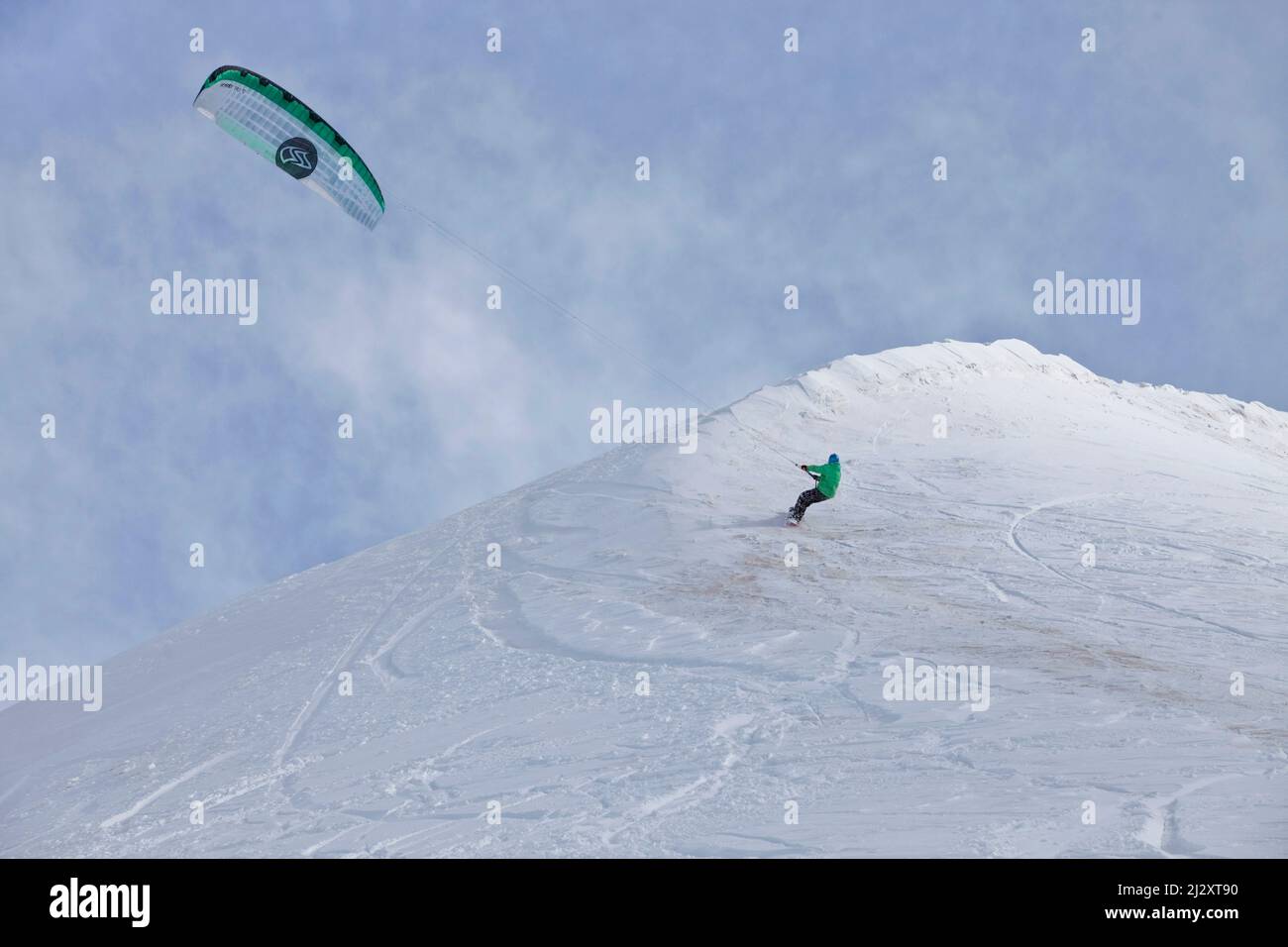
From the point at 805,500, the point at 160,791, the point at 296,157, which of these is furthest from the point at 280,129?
the point at 160,791

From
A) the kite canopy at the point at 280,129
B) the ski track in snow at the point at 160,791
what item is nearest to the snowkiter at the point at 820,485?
the kite canopy at the point at 280,129

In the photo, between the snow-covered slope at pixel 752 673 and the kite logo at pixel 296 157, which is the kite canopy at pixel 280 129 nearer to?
the kite logo at pixel 296 157

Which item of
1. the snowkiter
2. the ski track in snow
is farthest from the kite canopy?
the ski track in snow

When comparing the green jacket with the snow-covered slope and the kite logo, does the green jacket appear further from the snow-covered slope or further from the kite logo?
the kite logo

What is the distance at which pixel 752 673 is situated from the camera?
46.7 feet

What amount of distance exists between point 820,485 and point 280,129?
11.1 meters

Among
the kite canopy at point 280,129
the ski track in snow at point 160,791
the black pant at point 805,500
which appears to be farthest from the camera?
the kite canopy at point 280,129

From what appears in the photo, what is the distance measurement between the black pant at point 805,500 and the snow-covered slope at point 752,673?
52 centimetres

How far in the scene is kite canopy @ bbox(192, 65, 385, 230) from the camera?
786 inches

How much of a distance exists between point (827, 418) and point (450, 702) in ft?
44.4

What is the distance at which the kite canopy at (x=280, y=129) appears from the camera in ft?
65.5

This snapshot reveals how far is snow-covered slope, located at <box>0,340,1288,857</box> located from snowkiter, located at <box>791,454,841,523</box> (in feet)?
1.85
